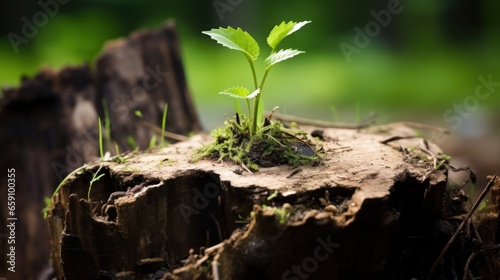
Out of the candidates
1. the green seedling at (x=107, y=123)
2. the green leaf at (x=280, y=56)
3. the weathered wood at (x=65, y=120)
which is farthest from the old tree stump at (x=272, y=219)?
the weathered wood at (x=65, y=120)

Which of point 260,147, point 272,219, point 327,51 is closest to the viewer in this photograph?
point 272,219

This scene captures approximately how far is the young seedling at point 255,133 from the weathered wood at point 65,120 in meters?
1.71

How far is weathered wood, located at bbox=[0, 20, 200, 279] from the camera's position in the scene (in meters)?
3.88

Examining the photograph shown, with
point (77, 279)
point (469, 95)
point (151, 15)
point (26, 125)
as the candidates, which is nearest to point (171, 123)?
point (26, 125)

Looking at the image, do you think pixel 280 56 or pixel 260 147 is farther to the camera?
pixel 260 147

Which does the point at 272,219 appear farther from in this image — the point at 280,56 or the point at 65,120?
the point at 65,120

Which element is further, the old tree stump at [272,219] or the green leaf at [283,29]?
the green leaf at [283,29]

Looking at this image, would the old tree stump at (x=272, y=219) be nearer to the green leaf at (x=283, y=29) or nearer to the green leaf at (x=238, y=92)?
the green leaf at (x=238, y=92)

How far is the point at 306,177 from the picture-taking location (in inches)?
83.0

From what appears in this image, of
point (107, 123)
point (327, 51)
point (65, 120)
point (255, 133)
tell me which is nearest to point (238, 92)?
point (255, 133)

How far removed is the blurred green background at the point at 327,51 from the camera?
7910 mm

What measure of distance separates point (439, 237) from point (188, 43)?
27.3ft

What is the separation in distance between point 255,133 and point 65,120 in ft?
7.45

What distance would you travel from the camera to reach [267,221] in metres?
1.77
